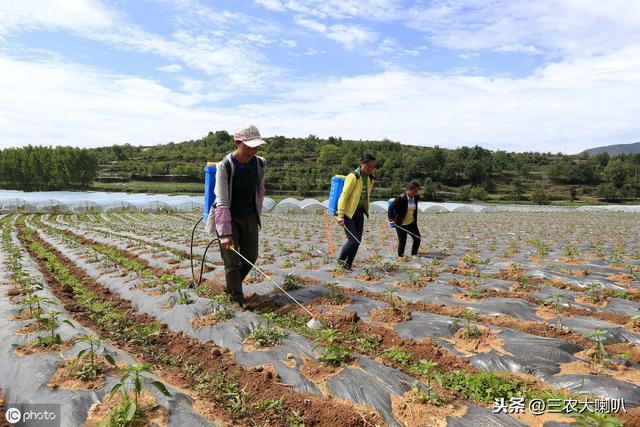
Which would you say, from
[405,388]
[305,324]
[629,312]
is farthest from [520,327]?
[305,324]

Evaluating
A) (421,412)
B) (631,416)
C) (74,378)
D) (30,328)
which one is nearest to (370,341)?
(421,412)

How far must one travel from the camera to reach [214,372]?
3789mm

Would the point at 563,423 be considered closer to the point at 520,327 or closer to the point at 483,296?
the point at 520,327

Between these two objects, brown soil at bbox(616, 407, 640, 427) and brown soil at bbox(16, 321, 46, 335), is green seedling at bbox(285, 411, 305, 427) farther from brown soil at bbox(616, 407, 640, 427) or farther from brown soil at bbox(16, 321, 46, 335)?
brown soil at bbox(16, 321, 46, 335)

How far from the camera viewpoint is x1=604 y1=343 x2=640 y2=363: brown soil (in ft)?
11.9

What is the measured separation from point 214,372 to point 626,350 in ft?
13.8

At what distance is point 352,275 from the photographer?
7211 millimetres

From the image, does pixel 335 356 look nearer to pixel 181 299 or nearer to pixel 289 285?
pixel 289 285

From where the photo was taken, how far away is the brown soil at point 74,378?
3064 millimetres

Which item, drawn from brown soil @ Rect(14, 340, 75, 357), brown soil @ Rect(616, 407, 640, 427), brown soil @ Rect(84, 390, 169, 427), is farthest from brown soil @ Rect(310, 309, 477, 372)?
brown soil @ Rect(14, 340, 75, 357)

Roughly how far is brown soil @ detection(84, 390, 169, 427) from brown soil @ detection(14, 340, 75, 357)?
1.20 m

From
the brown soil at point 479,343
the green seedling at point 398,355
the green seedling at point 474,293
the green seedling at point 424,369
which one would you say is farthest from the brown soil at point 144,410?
the green seedling at point 474,293

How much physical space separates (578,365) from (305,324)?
300cm

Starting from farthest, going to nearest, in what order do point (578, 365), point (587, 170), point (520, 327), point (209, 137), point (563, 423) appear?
point (209, 137)
point (587, 170)
point (520, 327)
point (578, 365)
point (563, 423)
